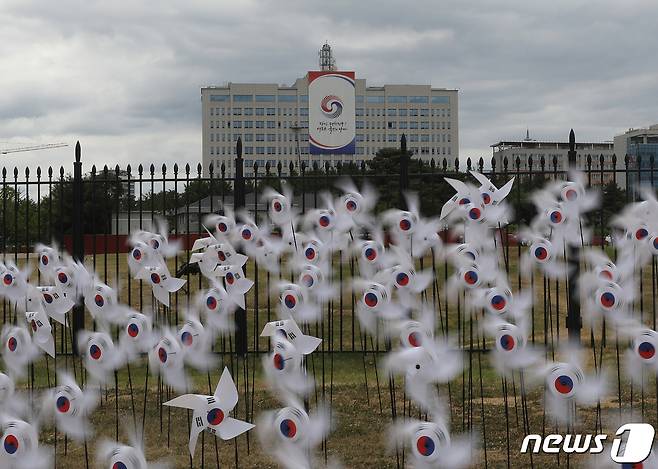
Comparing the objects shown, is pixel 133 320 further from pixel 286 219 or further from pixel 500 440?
pixel 500 440

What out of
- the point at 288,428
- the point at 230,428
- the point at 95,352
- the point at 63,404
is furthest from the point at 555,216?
the point at 63,404

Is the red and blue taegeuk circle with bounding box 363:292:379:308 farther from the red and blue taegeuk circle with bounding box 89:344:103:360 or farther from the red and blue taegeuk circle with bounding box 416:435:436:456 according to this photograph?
the red and blue taegeuk circle with bounding box 89:344:103:360

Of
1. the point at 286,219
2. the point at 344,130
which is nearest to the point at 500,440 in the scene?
the point at 286,219

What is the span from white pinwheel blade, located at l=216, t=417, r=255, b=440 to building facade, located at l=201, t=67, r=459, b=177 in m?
120

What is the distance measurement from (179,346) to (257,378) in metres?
3.31

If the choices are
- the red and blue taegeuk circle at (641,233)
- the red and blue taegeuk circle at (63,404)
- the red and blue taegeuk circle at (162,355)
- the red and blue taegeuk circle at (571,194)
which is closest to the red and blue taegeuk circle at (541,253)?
the red and blue taegeuk circle at (571,194)

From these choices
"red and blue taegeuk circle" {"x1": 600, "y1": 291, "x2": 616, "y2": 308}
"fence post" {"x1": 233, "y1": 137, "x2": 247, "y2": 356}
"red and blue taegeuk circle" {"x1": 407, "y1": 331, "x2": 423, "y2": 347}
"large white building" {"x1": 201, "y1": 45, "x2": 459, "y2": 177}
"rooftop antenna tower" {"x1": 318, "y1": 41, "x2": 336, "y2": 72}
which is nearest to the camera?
"red and blue taegeuk circle" {"x1": 407, "y1": 331, "x2": 423, "y2": 347}

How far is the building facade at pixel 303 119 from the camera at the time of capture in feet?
407

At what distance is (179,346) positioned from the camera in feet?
16.7

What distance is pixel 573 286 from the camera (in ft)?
27.0

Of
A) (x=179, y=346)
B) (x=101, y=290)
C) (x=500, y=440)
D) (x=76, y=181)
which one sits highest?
(x=76, y=181)

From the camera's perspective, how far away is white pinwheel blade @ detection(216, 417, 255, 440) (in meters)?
4.11

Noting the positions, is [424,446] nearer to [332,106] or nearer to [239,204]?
[239,204]

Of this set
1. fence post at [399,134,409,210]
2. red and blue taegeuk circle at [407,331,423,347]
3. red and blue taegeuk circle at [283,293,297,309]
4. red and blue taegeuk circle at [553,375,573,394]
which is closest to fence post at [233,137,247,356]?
fence post at [399,134,409,210]
